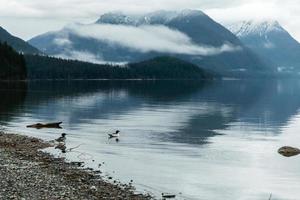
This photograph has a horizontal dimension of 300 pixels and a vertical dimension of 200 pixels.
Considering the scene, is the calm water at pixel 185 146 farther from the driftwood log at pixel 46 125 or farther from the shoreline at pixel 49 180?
the shoreline at pixel 49 180

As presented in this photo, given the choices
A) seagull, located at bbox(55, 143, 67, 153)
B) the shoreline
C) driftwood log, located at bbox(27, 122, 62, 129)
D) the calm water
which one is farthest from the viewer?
driftwood log, located at bbox(27, 122, 62, 129)

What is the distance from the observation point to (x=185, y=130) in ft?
271

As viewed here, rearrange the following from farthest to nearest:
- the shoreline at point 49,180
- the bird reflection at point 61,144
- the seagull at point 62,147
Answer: the bird reflection at point 61,144
the seagull at point 62,147
the shoreline at point 49,180

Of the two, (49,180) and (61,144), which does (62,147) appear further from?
(49,180)

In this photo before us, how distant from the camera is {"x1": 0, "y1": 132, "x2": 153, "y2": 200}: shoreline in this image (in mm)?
33344

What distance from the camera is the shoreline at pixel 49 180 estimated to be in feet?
109

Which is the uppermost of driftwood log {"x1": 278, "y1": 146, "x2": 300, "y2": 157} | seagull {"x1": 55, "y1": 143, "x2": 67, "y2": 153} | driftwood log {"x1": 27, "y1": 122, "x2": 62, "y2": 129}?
driftwood log {"x1": 27, "y1": 122, "x2": 62, "y2": 129}

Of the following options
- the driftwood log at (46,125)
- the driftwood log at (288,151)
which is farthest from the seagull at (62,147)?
the driftwood log at (288,151)

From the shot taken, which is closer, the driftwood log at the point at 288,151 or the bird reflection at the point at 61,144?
the bird reflection at the point at 61,144

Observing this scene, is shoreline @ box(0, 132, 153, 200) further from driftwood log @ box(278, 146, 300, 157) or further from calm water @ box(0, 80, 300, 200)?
driftwood log @ box(278, 146, 300, 157)

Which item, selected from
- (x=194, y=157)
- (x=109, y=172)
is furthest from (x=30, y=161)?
(x=194, y=157)

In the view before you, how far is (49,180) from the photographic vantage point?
37.7 m

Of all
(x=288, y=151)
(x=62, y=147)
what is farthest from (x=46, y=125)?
(x=288, y=151)

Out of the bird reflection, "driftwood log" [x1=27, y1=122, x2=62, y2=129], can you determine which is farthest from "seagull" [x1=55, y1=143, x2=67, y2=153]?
"driftwood log" [x1=27, y1=122, x2=62, y2=129]
